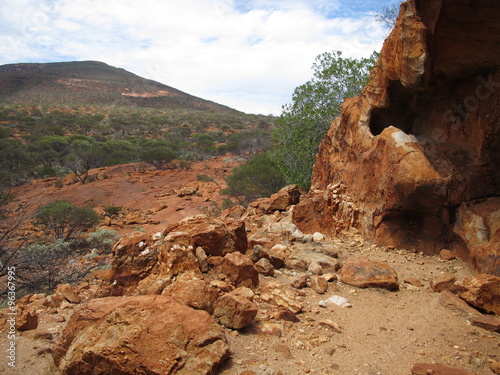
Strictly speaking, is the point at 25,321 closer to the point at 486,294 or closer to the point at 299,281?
the point at 299,281

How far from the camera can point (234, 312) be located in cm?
310

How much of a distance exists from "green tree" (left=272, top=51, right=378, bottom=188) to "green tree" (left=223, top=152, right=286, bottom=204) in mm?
2569

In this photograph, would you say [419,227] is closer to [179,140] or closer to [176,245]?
[176,245]

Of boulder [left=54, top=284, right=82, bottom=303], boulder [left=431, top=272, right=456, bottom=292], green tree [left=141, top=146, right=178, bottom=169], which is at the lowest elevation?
boulder [left=54, top=284, right=82, bottom=303]

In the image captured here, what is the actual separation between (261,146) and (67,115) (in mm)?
25147

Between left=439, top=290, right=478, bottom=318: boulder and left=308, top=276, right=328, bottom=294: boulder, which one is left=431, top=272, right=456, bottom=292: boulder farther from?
left=308, top=276, right=328, bottom=294: boulder

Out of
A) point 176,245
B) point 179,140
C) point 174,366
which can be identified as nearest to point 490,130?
point 176,245

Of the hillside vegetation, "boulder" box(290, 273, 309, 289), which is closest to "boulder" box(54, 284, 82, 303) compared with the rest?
"boulder" box(290, 273, 309, 289)

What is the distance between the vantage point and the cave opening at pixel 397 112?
6.42 m

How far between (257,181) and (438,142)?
30.9 ft

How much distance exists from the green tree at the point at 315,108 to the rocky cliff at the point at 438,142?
14.8 feet

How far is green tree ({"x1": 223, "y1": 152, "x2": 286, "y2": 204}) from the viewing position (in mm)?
14555

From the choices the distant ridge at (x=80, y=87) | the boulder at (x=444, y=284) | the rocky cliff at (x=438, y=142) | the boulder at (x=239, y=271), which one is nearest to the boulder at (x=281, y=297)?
the boulder at (x=239, y=271)

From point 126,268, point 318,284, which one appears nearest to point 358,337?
point 318,284
